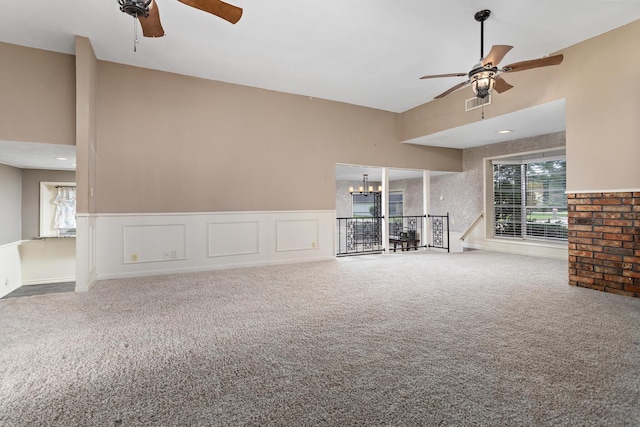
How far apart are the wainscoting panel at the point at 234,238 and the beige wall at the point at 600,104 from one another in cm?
447

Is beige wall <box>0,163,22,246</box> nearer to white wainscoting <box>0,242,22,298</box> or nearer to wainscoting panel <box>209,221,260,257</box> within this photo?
white wainscoting <box>0,242,22,298</box>

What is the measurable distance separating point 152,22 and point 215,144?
2552 millimetres

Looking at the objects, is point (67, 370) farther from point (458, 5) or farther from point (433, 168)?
point (433, 168)

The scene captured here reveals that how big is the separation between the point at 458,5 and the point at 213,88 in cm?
356

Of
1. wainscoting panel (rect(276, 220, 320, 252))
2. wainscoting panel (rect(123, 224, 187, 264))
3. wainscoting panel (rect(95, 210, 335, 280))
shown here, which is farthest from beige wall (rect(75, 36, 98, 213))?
wainscoting panel (rect(276, 220, 320, 252))

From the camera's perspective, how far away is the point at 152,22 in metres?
2.52

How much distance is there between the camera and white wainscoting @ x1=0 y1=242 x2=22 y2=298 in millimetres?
5770

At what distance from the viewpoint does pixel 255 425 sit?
1400 mm

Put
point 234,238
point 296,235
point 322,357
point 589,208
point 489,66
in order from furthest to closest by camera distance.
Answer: point 296,235 < point 234,238 < point 589,208 < point 489,66 < point 322,357

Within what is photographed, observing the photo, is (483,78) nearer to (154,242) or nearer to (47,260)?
(154,242)

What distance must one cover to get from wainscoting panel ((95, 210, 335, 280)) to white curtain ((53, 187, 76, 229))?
379cm

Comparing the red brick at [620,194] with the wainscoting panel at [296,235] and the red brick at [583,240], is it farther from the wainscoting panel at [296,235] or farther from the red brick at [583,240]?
the wainscoting panel at [296,235]

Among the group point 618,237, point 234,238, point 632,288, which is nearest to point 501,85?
point 618,237

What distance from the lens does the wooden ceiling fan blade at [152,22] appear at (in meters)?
2.39
